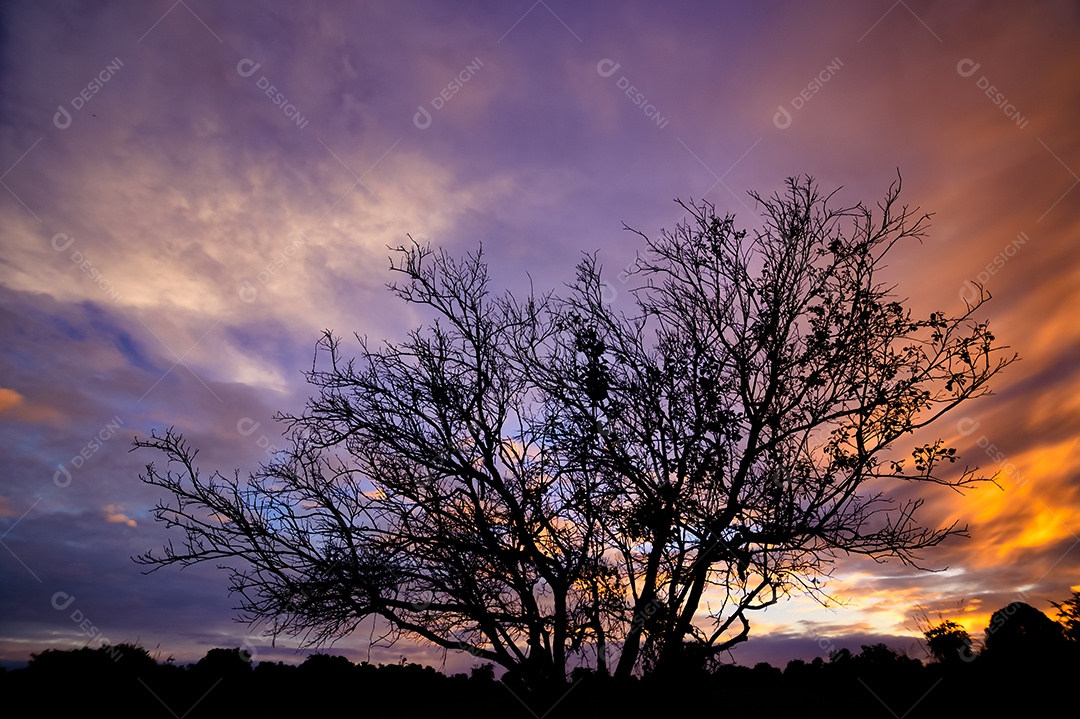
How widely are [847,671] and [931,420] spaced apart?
21.0 feet

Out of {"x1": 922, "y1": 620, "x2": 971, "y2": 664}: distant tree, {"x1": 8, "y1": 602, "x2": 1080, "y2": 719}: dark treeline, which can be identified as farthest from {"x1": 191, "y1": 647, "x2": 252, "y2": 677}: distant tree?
{"x1": 922, "y1": 620, "x2": 971, "y2": 664}: distant tree

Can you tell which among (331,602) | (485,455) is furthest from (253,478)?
(485,455)

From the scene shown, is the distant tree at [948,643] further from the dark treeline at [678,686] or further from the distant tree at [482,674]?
the distant tree at [482,674]

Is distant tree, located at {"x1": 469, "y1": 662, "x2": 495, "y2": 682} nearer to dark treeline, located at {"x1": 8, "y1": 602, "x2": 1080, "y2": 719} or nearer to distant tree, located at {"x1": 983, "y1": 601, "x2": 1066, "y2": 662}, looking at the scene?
dark treeline, located at {"x1": 8, "y1": 602, "x2": 1080, "y2": 719}

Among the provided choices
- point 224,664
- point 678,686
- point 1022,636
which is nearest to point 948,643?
point 1022,636

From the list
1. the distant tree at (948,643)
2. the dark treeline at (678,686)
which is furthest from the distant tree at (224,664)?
the distant tree at (948,643)

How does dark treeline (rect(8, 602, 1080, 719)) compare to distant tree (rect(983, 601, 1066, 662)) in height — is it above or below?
below

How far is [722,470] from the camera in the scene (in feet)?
28.5

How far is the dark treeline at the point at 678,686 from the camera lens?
321 inches

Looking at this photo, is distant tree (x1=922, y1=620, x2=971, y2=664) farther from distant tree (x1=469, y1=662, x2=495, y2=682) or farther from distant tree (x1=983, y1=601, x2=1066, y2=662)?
distant tree (x1=469, y1=662, x2=495, y2=682)

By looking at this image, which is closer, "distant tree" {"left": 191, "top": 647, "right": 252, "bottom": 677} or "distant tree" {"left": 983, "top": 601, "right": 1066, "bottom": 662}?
"distant tree" {"left": 983, "top": 601, "right": 1066, "bottom": 662}

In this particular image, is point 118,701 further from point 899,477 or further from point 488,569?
point 899,477

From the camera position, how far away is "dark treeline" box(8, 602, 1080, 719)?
8.16m

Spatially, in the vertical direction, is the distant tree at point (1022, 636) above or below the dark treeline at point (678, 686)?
above
